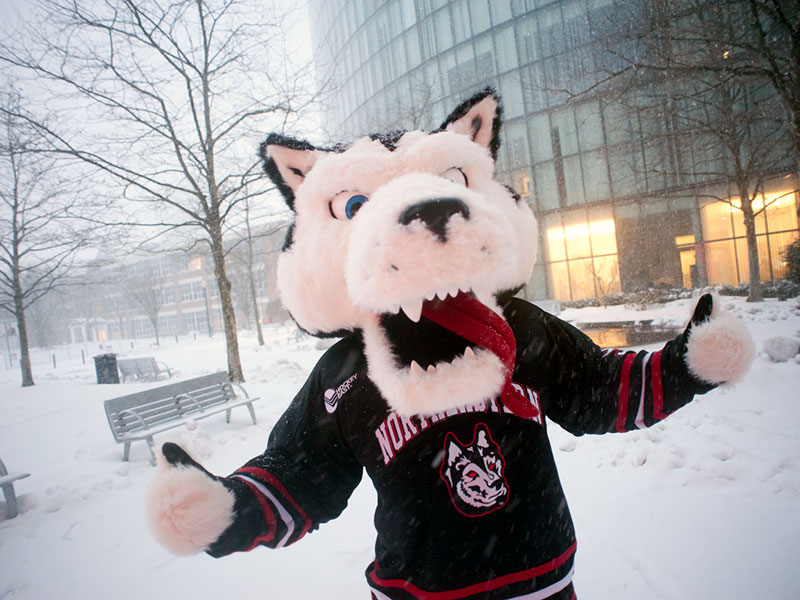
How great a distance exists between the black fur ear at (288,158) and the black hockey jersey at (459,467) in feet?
2.02

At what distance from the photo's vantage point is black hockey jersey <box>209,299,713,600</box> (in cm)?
111

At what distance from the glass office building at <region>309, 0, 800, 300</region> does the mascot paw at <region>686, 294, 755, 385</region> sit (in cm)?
1376

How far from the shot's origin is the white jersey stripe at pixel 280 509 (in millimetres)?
1120

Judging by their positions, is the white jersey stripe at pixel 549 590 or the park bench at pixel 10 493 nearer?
the white jersey stripe at pixel 549 590

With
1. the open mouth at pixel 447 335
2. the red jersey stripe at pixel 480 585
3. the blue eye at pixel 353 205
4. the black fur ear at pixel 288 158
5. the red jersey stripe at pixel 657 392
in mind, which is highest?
the black fur ear at pixel 288 158

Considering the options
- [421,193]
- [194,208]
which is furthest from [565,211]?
[421,193]

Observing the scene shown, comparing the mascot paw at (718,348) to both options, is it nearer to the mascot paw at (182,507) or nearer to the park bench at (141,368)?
the mascot paw at (182,507)

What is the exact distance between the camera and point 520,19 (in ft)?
40.7

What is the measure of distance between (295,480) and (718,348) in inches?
53.0

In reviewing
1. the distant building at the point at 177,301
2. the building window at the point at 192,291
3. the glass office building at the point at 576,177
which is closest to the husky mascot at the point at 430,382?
the glass office building at the point at 576,177

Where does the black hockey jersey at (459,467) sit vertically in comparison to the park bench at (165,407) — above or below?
above

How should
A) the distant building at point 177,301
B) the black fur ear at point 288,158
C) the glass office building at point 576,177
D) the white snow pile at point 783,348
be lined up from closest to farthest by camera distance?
the black fur ear at point 288,158
the white snow pile at point 783,348
the glass office building at point 576,177
the distant building at point 177,301

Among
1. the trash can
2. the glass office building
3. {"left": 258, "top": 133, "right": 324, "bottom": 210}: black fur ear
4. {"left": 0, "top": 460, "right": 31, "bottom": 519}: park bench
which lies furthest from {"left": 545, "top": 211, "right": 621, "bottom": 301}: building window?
{"left": 0, "top": 460, "right": 31, "bottom": 519}: park bench

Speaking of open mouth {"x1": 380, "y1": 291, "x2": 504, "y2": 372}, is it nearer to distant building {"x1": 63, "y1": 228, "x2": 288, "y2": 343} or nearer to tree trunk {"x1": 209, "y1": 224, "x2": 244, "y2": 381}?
tree trunk {"x1": 209, "y1": 224, "x2": 244, "y2": 381}
